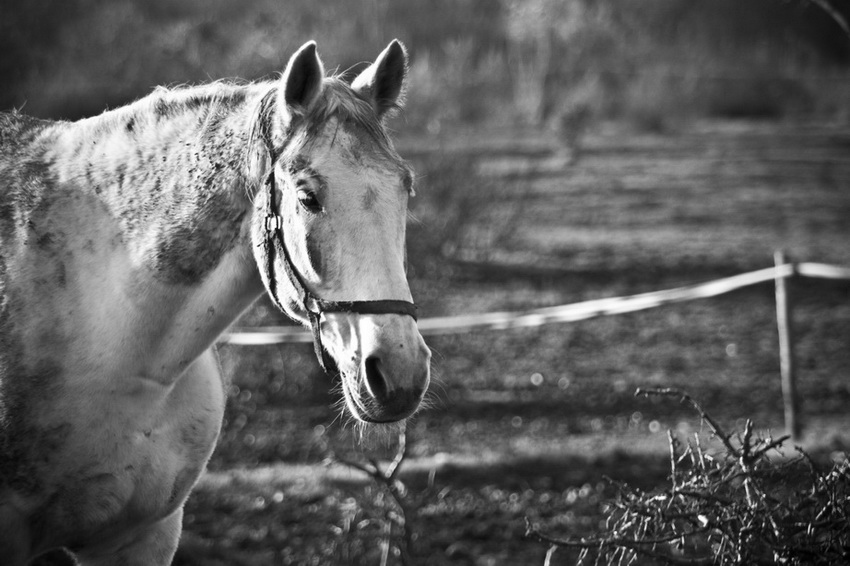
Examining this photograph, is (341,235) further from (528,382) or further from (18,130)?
(528,382)

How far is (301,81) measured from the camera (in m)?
2.23

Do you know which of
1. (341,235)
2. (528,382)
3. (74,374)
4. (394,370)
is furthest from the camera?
(528,382)

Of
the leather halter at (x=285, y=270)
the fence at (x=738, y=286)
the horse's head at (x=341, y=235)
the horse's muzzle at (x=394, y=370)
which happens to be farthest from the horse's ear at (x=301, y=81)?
the fence at (x=738, y=286)

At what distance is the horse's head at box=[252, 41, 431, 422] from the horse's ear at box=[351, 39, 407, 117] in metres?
0.12

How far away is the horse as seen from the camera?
7.15 ft

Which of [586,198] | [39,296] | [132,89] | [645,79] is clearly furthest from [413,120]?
[645,79]

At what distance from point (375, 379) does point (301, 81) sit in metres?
0.78

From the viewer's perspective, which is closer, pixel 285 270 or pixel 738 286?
pixel 285 270

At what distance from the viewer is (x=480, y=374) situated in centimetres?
698

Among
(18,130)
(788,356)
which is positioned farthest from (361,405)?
(788,356)

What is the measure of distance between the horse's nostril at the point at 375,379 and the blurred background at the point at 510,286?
Answer: 31.4 inches

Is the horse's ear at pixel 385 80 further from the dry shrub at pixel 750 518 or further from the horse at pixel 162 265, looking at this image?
the dry shrub at pixel 750 518

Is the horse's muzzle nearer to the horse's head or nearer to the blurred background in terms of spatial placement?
the horse's head

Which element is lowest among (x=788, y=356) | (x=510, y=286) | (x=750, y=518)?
(x=510, y=286)
